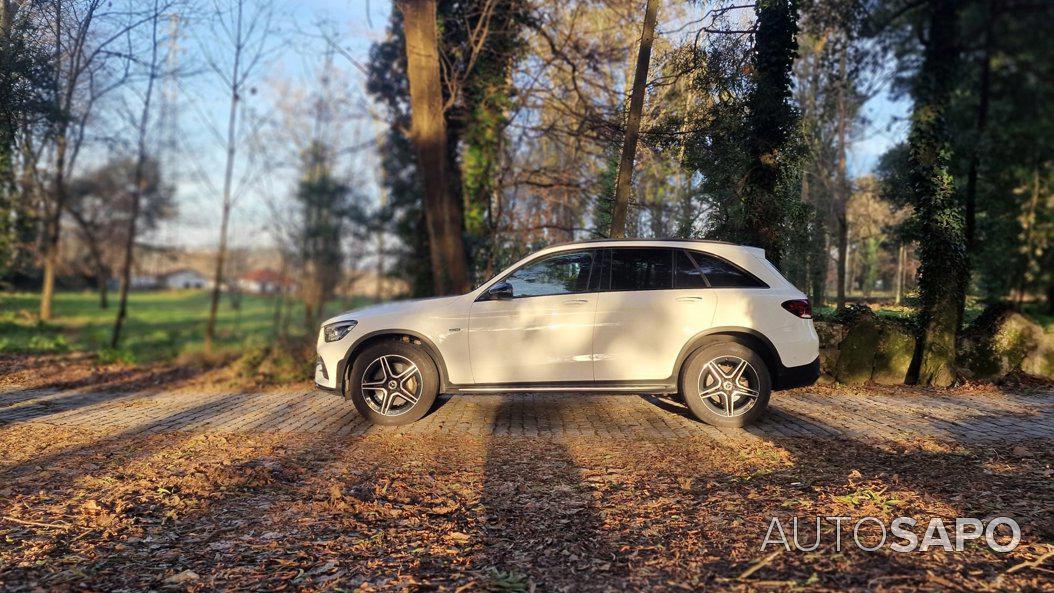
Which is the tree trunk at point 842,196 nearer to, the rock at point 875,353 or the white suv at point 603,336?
the rock at point 875,353

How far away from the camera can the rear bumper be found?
6.13 meters

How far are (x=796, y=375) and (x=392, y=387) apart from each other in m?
4.06

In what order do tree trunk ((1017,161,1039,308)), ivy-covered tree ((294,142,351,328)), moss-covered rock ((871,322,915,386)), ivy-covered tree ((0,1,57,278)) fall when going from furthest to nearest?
ivy-covered tree ((294,142,351,328))
moss-covered rock ((871,322,915,386))
ivy-covered tree ((0,1,57,278))
tree trunk ((1017,161,1039,308))

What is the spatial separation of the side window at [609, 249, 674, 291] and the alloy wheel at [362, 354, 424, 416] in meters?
2.25

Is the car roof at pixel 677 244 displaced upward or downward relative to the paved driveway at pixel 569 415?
upward

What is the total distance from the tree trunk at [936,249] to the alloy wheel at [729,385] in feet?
13.2

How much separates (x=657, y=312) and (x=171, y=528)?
439 centimetres

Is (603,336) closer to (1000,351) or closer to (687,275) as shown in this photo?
(687,275)

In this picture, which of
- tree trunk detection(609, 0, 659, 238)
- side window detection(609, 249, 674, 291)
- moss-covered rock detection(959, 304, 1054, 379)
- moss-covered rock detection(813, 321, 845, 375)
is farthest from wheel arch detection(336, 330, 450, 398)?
moss-covered rock detection(959, 304, 1054, 379)

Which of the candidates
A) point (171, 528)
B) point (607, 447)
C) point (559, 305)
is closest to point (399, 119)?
point (559, 305)

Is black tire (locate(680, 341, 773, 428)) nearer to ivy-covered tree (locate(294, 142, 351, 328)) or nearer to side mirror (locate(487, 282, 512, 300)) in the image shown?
side mirror (locate(487, 282, 512, 300))

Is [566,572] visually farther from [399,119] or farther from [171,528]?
[399,119]

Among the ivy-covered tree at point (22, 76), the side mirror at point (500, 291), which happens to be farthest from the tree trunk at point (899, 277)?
the ivy-covered tree at point (22, 76)

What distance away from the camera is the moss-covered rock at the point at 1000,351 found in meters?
8.81
